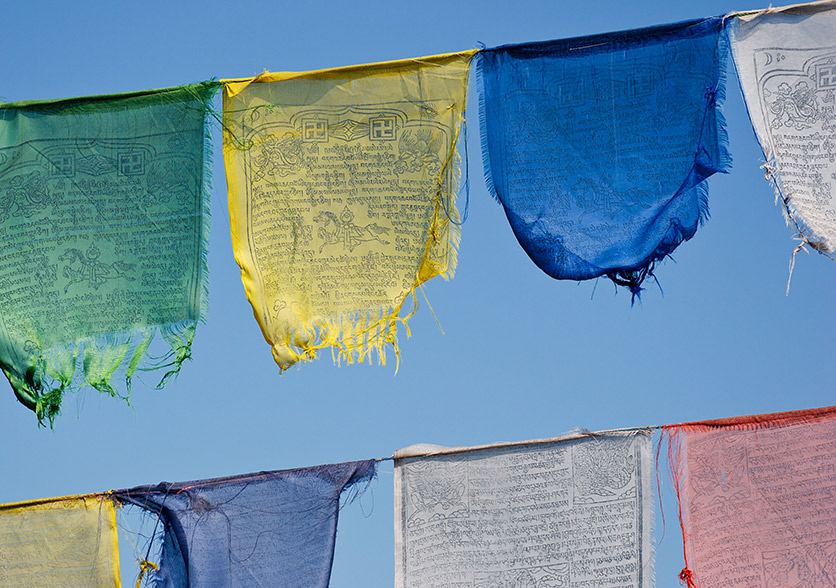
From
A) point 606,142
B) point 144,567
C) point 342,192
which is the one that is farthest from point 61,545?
point 606,142

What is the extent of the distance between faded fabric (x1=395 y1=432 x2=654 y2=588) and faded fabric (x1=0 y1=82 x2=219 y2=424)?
95 cm

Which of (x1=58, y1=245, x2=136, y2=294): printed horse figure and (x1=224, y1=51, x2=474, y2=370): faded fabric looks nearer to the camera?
(x1=224, y1=51, x2=474, y2=370): faded fabric

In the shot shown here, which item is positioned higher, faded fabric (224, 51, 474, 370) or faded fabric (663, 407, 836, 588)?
faded fabric (224, 51, 474, 370)

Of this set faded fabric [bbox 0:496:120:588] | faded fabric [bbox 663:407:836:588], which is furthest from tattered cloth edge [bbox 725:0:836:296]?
faded fabric [bbox 0:496:120:588]

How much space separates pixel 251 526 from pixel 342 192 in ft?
3.73

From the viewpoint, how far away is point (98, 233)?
4.81m

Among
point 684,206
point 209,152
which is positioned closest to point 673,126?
point 684,206

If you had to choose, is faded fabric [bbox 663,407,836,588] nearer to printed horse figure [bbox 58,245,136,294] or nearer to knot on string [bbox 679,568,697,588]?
knot on string [bbox 679,568,697,588]

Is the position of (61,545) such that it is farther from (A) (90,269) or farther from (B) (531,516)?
(B) (531,516)

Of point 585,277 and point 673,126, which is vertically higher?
point 673,126

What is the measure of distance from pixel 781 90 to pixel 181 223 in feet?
6.51

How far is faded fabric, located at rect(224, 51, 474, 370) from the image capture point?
4.64m

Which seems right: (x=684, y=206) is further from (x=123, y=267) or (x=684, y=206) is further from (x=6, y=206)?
(x=6, y=206)

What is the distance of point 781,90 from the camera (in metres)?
4.54
